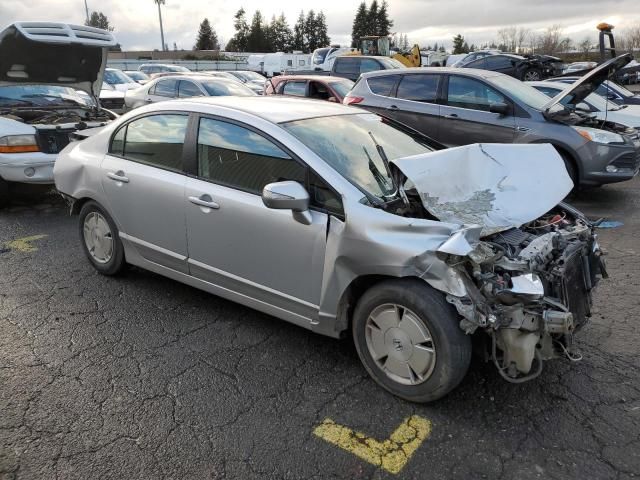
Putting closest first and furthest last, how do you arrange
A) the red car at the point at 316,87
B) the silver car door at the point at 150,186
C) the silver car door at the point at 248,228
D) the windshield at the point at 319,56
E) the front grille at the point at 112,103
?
1. the silver car door at the point at 248,228
2. the silver car door at the point at 150,186
3. the red car at the point at 316,87
4. the front grille at the point at 112,103
5. the windshield at the point at 319,56

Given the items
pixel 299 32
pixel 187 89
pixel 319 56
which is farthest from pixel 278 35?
pixel 187 89

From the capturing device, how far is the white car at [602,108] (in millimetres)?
8922

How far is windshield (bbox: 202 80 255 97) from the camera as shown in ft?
37.7

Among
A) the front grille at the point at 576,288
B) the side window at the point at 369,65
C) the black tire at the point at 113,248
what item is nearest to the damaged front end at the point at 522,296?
the front grille at the point at 576,288

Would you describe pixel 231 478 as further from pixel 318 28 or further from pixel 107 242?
pixel 318 28

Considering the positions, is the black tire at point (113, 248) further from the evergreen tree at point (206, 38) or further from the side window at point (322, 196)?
the evergreen tree at point (206, 38)

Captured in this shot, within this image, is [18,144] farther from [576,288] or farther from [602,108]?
[602,108]

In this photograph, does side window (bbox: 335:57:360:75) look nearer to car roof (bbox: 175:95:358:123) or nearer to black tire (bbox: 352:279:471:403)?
car roof (bbox: 175:95:358:123)

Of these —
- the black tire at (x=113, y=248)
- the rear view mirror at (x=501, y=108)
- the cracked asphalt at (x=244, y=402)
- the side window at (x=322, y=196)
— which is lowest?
the cracked asphalt at (x=244, y=402)

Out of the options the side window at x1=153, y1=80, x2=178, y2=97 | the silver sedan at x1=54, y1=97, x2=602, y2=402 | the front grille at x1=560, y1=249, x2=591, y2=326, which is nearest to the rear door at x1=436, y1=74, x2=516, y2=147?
the silver sedan at x1=54, y1=97, x2=602, y2=402

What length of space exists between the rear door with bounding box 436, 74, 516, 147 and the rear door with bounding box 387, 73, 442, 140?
142 mm

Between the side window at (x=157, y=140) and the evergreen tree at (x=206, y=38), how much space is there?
306 ft

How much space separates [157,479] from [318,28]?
330ft

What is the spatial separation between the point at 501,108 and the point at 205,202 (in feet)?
16.8
